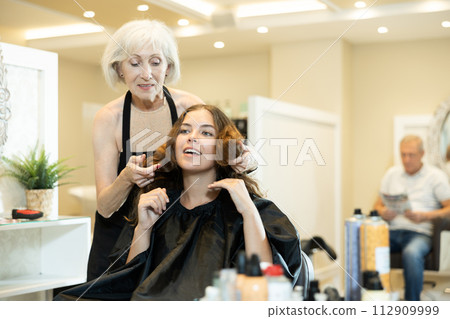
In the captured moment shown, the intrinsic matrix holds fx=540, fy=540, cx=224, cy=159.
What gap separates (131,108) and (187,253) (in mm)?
422

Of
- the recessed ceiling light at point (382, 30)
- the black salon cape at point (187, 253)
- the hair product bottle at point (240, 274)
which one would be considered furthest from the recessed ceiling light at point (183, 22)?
the recessed ceiling light at point (382, 30)

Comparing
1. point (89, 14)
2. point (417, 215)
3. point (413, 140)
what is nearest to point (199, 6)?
point (89, 14)

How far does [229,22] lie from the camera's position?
2.15 meters

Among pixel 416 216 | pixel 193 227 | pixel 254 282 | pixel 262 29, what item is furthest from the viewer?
pixel 262 29

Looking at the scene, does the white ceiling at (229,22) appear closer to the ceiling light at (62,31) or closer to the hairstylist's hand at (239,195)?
the ceiling light at (62,31)

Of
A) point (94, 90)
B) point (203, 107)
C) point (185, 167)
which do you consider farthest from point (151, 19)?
point (185, 167)

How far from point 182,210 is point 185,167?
Answer: 0.38 feet

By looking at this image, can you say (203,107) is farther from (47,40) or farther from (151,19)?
(47,40)

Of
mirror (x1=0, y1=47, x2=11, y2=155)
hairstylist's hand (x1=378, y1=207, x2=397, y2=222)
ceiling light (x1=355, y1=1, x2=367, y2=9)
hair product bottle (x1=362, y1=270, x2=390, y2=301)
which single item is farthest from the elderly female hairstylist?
ceiling light (x1=355, y1=1, x2=367, y2=9)

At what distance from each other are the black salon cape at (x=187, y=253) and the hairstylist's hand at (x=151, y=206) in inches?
2.2

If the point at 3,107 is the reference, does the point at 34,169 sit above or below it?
below

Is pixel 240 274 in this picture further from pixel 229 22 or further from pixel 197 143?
pixel 229 22

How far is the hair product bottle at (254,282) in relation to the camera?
75 cm

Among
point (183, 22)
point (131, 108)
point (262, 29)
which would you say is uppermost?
point (262, 29)
